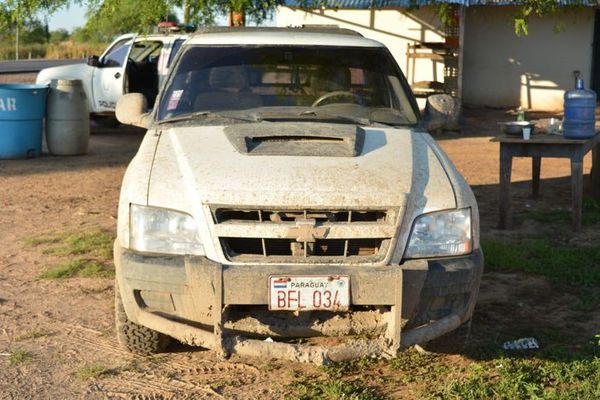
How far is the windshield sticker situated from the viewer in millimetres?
5609

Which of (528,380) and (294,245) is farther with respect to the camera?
(528,380)

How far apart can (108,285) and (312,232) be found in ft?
9.00

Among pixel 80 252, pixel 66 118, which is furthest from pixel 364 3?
pixel 80 252

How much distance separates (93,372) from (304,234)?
1.49m

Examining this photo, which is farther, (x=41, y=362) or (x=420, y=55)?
(x=420, y=55)

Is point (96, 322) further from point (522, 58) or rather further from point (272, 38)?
point (522, 58)

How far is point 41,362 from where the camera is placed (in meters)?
4.99

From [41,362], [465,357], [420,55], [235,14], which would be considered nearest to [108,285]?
[41,362]

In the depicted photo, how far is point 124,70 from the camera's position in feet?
49.2

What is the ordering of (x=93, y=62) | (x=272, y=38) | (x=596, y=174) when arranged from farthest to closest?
(x=93, y=62) → (x=596, y=174) → (x=272, y=38)

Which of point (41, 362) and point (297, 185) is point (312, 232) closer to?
point (297, 185)

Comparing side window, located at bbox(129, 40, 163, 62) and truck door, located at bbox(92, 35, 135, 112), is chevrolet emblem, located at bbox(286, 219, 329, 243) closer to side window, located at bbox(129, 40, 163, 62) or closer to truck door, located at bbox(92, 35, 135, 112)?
truck door, located at bbox(92, 35, 135, 112)

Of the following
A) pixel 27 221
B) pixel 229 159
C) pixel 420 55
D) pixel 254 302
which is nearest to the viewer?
pixel 254 302

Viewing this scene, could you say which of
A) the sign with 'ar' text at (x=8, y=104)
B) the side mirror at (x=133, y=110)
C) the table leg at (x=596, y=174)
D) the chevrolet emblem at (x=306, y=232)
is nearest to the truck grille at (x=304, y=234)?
the chevrolet emblem at (x=306, y=232)
